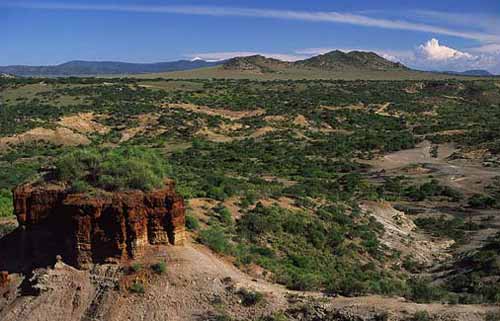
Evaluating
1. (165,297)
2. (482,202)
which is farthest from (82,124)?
(165,297)

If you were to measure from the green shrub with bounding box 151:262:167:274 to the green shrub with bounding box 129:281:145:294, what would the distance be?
0.55m

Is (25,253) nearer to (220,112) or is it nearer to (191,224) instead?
(191,224)

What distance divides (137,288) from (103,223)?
87.9 inches

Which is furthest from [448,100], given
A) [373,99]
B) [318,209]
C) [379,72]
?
[318,209]

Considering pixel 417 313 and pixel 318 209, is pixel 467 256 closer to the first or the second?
pixel 318 209

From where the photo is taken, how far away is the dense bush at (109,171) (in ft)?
60.5

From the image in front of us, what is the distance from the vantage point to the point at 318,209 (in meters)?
29.3

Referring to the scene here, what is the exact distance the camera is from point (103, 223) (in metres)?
17.7

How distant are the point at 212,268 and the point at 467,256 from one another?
13.4m

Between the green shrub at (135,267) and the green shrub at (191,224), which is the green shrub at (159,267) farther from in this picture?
the green shrub at (191,224)

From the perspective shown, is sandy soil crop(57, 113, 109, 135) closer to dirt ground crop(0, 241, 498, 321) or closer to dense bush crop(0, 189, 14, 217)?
dense bush crop(0, 189, 14, 217)

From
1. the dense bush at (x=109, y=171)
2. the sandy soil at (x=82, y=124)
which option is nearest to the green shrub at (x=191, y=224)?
the dense bush at (x=109, y=171)

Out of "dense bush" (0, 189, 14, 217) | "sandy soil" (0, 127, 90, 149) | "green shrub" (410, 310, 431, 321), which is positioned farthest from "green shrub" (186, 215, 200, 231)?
"sandy soil" (0, 127, 90, 149)

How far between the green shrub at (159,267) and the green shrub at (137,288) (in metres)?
0.55
